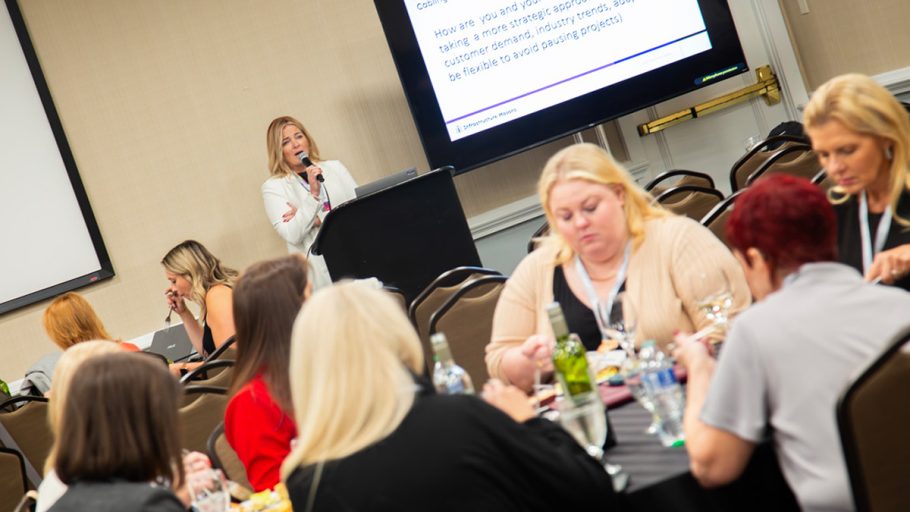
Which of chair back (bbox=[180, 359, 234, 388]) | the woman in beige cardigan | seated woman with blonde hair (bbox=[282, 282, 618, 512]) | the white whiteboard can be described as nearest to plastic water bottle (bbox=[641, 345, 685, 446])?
seated woman with blonde hair (bbox=[282, 282, 618, 512])

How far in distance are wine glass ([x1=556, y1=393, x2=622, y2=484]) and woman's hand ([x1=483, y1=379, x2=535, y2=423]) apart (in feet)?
0.29

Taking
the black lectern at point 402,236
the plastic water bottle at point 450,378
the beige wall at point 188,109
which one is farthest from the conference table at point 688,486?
the beige wall at point 188,109

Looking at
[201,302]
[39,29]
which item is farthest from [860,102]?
[39,29]

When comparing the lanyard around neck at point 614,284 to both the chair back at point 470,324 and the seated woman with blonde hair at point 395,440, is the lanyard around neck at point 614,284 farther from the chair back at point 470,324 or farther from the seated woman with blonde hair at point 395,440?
the seated woman with blonde hair at point 395,440

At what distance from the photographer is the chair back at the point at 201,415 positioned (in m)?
4.07

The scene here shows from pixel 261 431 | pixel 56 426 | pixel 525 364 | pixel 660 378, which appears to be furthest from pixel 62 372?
pixel 660 378

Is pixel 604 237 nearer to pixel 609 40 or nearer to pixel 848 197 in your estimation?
pixel 848 197

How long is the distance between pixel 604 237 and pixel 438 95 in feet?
14.6

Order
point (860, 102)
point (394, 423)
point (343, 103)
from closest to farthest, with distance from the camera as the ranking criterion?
1. point (394, 423)
2. point (860, 102)
3. point (343, 103)

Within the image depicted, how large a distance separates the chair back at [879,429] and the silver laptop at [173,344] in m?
6.11

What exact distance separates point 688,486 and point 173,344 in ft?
19.7

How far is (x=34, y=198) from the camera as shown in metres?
7.66

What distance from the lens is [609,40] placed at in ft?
24.5

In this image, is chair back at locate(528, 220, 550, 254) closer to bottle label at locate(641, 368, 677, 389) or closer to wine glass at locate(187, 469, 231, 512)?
wine glass at locate(187, 469, 231, 512)
